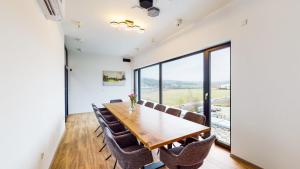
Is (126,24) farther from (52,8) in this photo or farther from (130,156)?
(130,156)

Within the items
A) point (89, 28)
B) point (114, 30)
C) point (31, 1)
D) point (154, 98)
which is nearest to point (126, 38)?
point (114, 30)

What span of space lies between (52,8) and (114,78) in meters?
5.76

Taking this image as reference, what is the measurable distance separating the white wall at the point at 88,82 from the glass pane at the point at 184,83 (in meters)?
3.33

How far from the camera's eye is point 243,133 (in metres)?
2.44

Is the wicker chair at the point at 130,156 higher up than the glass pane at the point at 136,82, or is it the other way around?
the glass pane at the point at 136,82

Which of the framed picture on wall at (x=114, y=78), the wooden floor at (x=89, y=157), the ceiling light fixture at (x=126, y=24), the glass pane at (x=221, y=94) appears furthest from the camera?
the framed picture on wall at (x=114, y=78)

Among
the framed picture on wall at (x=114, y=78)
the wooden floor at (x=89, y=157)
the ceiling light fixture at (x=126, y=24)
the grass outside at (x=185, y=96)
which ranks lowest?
the wooden floor at (x=89, y=157)

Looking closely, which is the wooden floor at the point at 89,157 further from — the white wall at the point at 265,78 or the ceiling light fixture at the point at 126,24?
the ceiling light fixture at the point at 126,24

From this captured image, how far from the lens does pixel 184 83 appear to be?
435cm

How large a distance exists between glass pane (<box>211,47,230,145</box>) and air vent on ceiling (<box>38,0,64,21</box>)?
303 cm

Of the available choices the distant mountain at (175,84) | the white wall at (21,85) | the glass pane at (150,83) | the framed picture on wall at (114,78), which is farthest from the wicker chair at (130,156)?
the framed picture on wall at (114,78)

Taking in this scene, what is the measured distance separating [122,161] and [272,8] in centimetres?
291

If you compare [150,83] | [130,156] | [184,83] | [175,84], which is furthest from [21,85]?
[150,83]

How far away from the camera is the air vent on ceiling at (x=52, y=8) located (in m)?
1.71
